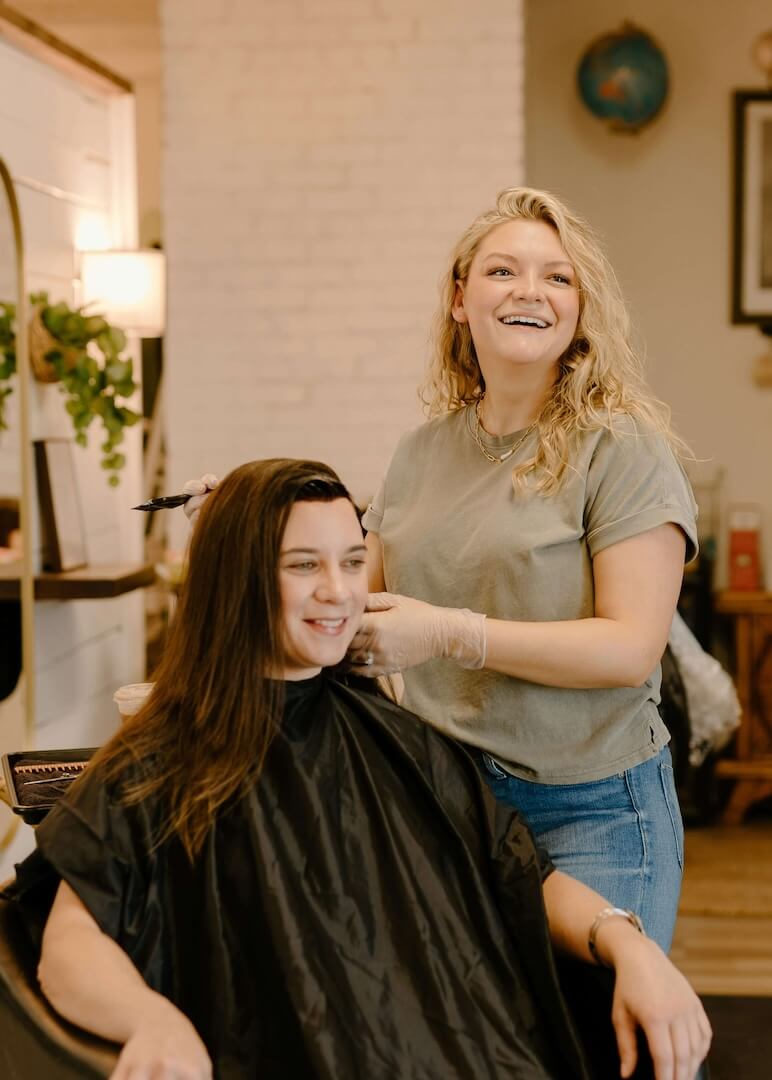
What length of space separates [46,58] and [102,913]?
2929 millimetres

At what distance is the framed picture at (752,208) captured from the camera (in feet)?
15.7

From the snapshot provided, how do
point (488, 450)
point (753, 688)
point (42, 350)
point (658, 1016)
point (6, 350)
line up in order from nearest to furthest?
point (658, 1016)
point (488, 450)
point (6, 350)
point (42, 350)
point (753, 688)

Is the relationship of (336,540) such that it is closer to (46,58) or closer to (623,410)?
(623,410)

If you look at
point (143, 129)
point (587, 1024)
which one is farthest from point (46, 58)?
point (587, 1024)

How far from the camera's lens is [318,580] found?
4.88ft

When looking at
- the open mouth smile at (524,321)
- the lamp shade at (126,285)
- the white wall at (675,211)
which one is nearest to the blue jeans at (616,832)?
the open mouth smile at (524,321)

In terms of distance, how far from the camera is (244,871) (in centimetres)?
144

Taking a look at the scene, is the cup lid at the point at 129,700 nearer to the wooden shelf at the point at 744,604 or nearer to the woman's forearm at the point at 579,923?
the woman's forearm at the point at 579,923

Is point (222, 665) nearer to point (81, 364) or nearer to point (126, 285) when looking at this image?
point (81, 364)

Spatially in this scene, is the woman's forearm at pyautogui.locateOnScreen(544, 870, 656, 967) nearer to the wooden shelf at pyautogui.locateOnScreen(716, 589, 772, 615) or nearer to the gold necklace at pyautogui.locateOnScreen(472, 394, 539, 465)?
the gold necklace at pyautogui.locateOnScreen(472, 394, 539, 465)

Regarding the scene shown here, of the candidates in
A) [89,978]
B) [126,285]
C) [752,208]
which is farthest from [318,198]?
[89,978]

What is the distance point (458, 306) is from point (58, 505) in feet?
6.52

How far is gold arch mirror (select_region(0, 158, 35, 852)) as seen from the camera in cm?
326

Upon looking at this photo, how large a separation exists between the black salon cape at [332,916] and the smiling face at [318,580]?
0.25 ft
